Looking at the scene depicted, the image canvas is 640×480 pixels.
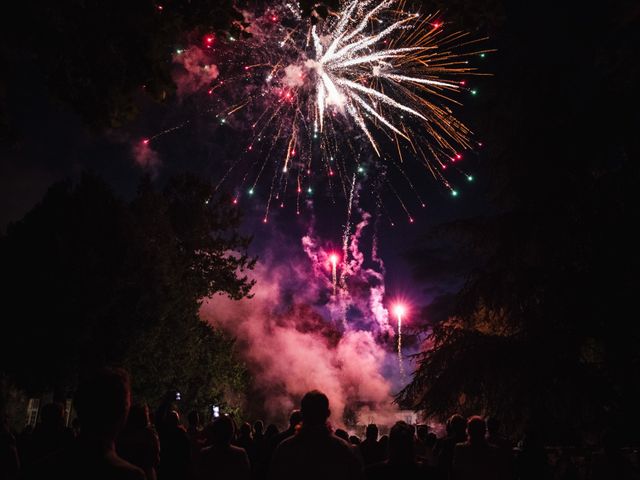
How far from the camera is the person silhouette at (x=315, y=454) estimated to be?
3549 mm

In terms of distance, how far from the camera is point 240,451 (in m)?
5.07


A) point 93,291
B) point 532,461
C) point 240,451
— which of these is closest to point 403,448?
point 240,451

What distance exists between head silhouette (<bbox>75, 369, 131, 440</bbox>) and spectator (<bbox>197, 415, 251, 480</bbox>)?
284 cm

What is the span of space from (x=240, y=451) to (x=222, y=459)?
8.0 inches

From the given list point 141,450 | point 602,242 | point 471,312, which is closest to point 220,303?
point 471,312

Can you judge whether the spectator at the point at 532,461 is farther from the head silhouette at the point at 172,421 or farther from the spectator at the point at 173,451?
the head silhouette at the point at 172,421

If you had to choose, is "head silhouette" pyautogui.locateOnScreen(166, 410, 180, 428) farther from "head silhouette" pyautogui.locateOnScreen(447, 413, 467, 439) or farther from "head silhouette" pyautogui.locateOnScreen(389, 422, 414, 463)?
"head silhouette" pyautogui.locateOnScreen(389, 422, 414, 463)

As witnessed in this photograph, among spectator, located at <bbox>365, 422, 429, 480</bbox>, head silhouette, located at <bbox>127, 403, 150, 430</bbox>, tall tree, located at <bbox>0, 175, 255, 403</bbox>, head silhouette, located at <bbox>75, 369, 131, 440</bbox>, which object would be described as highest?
tall tree, located at <bbox>0, 175, 255, 403</bbox>

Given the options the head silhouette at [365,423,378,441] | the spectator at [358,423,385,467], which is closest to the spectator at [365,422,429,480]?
the spectator at [358,423,385,467]

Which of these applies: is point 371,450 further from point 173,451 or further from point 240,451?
point 240,451

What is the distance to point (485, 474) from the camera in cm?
521

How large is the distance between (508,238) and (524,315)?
224 cm

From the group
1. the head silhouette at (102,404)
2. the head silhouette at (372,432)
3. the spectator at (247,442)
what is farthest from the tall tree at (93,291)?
the head silhouette at (102,404)

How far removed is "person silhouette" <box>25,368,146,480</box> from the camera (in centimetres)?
220
